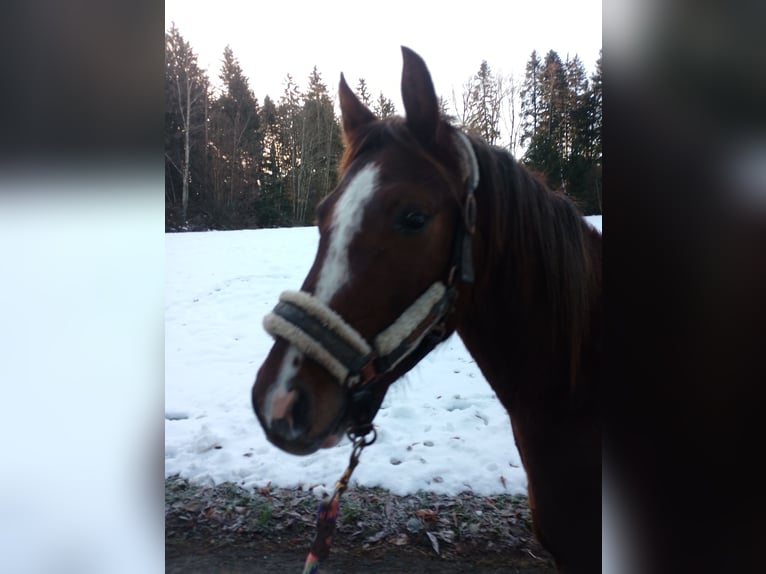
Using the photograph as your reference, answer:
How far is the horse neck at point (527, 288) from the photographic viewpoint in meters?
1.50

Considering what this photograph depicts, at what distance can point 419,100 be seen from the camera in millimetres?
1410

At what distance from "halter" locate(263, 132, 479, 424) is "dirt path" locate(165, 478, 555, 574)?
0.76 metres

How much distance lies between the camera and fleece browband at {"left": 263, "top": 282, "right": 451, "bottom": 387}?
49.6 inches

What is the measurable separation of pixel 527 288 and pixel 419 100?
0.71 metres

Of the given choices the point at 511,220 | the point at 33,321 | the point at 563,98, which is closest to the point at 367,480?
the point at 511,220

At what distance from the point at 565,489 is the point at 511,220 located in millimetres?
1010

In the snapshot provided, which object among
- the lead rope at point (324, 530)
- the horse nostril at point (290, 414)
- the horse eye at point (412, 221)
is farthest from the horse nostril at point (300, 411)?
the horse eye at point (412, 221)

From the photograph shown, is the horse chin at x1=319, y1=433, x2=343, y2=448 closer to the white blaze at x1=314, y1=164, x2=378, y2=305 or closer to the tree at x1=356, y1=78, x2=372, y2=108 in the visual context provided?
the white blaze at x1=314, y1=164, x2=378, y2=305

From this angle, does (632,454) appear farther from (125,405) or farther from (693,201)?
(125,405)

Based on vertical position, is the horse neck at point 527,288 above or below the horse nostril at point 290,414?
above

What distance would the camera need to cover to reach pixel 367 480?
193cm

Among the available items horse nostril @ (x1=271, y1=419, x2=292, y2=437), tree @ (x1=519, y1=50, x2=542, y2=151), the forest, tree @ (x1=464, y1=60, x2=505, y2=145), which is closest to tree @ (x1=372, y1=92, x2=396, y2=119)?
the forest

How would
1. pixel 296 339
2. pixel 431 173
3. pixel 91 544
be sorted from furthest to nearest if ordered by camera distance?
pixel 91 544
pixel 431 173
pixel 296 339

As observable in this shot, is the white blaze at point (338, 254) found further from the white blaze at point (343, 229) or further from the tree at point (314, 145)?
the tree at point (314, 145)
